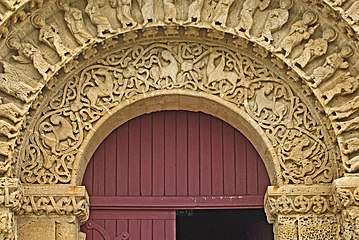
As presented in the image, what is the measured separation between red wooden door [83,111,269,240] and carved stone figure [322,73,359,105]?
3.25 feet

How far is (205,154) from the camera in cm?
821

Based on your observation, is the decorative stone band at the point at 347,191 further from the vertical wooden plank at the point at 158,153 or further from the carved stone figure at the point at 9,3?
the carved stone figure at the point at 9,3

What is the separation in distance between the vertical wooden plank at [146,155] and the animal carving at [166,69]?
50 cm

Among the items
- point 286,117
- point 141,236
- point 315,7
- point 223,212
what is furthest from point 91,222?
point 223,212

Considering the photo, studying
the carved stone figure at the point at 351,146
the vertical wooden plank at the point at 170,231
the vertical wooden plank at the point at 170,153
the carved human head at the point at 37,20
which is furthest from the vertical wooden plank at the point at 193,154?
the carved human head at the point at 37,20

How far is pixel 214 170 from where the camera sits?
819 centimetres

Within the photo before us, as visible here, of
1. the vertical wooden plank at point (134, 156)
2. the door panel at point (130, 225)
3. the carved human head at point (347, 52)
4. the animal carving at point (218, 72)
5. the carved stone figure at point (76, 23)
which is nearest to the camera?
the carved human head at point (347, 52)

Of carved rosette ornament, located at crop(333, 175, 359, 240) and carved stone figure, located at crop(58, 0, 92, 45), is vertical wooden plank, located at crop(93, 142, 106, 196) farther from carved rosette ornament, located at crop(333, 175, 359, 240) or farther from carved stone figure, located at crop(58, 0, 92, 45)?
carved rosette ornament, located at crop(333, 175, 359, 240)

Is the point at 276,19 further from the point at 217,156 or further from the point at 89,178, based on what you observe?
the point at 89,178

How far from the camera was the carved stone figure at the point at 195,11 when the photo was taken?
25.4ft

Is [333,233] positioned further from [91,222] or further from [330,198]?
[91,222]

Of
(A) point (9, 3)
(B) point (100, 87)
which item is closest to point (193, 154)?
(B) point (100, 87)

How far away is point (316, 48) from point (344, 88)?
0.44 metres

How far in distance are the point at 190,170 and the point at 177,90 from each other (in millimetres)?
823
